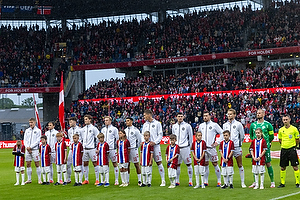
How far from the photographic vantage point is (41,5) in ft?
161

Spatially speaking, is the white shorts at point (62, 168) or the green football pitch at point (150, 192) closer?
the green football pitch at point (150, 192)

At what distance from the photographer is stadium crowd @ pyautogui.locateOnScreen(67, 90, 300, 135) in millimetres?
33219

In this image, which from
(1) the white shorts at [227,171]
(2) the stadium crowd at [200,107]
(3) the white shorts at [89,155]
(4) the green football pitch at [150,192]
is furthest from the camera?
(2) the stadium crowd at [200,107]

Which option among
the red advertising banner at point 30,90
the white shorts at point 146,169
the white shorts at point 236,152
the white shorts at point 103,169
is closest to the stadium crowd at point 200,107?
the red advertising banner at point 30,90

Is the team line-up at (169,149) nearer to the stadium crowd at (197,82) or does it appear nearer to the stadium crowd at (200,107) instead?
the stadium crowd at (200,107)

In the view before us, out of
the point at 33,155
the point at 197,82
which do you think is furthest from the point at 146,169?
the point at 197,82

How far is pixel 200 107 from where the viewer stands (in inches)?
1439

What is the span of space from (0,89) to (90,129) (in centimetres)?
3344

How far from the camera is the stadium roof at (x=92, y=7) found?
49.0 meters

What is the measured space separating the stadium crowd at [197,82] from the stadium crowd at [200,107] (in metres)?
1.48

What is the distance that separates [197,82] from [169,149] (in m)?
28.4

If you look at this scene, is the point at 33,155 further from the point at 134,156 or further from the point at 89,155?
the point at 134,156

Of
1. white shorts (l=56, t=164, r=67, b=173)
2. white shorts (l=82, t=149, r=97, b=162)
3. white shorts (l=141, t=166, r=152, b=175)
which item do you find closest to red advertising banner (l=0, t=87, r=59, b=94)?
white shorts (l=56, t=164, r=67, b=173)

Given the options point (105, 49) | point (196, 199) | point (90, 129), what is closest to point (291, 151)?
point (196, 199)
